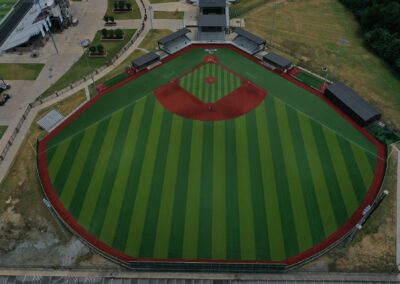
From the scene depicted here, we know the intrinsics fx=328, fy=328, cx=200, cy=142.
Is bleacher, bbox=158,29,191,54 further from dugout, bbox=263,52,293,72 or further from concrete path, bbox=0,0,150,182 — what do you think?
dugout, bbox=263,52,293,72

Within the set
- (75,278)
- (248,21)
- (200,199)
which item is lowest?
(75,278)

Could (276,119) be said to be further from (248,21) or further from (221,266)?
(248,21)

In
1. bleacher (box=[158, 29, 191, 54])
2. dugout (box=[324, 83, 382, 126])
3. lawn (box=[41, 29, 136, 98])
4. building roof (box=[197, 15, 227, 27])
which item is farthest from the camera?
building roof (box=[197, 15, 227, 27])

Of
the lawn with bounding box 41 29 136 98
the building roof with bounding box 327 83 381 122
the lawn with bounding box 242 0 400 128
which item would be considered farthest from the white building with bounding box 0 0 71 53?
the building roof with bounding box 327 83 381 122

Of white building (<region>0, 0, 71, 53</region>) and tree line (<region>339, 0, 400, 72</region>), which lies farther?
white building (<region>0, 0, 71, 53</region>)

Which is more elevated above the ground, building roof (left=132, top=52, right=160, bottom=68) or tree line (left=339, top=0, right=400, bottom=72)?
tree line (left=339, top=0, right=400, bottom=72)

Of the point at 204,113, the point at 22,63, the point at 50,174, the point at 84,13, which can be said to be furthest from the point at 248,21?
the point at 50,174

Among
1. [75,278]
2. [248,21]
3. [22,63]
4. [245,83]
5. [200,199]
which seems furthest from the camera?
[248,21]
